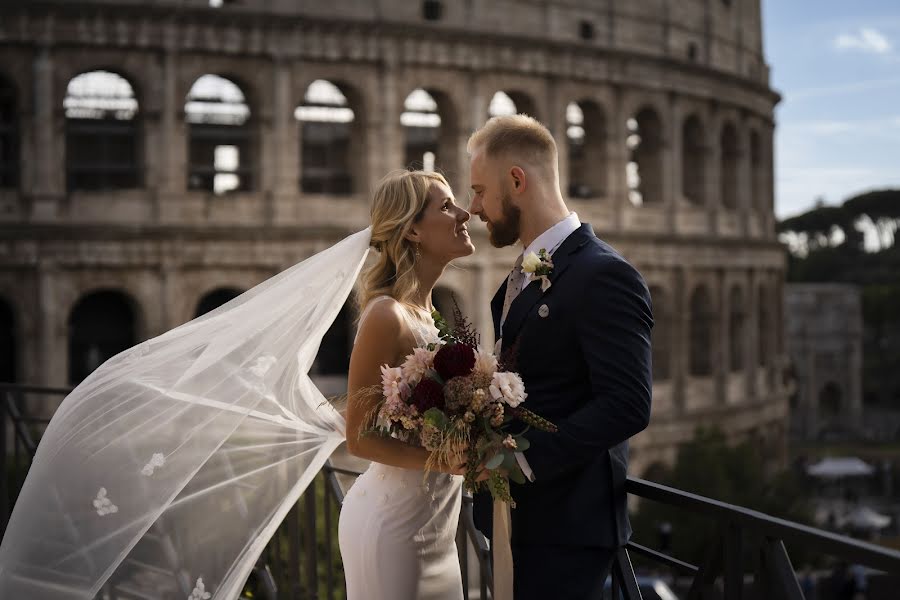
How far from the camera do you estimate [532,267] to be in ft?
12.8

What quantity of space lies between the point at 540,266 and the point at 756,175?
33.6m

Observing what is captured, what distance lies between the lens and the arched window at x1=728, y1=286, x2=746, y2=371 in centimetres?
3384

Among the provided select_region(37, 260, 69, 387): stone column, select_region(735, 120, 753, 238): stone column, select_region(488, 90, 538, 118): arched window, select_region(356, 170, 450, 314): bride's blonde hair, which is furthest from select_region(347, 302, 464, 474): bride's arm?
select_region(735, 120, 753, 238): stone column

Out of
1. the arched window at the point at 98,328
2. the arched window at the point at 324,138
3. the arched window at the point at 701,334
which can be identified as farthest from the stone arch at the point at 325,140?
the arched window at the point at 701,334

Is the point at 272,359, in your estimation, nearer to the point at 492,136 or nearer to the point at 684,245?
the point at 492,136

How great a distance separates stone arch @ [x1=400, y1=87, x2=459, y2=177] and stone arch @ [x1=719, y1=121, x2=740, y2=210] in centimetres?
912

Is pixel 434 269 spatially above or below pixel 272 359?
above

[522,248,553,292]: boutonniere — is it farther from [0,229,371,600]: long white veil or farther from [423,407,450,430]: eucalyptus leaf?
[0,229,371,600]: long white veil

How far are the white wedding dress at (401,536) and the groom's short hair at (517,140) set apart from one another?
82 cm

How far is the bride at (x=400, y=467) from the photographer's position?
14.6 feet

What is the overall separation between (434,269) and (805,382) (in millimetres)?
70442

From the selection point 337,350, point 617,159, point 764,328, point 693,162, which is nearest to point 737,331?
point 764,328

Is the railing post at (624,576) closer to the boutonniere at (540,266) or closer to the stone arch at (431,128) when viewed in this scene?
the boutonniere at (540,266)

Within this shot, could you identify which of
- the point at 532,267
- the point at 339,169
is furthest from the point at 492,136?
A: the point at 339,169
